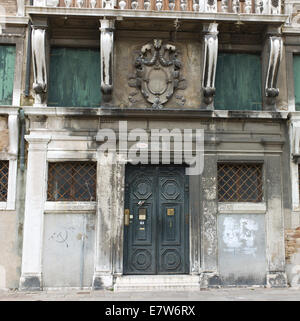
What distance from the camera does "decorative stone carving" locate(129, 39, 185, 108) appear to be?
930 cm

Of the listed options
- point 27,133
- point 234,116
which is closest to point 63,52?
point 27,133

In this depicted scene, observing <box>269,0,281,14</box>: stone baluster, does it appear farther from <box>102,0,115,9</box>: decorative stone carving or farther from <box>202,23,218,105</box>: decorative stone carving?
<box>102,0,115,9</box>: decorative stone carving

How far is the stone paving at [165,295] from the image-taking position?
7.48 m

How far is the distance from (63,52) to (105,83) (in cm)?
143

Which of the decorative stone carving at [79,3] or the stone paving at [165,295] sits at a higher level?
the decorative stone carving at [79,3]

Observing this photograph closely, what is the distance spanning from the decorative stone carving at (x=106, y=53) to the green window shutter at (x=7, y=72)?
2.09m

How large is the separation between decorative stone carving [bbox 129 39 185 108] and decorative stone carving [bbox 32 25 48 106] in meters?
1.92

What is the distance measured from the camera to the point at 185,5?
359 inches

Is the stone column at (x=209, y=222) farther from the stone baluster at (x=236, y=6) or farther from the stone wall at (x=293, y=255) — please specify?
the stone baluster at (x=236, y=6)

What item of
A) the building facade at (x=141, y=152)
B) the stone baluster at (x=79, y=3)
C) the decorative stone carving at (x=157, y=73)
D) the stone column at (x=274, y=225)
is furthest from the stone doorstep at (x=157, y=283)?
the stone baluster at (x=79, y=3)

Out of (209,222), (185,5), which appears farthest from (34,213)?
(185,5)

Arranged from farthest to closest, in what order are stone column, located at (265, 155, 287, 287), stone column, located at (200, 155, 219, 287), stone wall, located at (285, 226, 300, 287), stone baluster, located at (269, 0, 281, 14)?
stone baluster, located at (269, 0, 281, 14) < stone wall, located at (285, 226, 300, 287) < stone column, located at (265, 155, 287, 287) < stone column, located at (200, 155, 219, 287)

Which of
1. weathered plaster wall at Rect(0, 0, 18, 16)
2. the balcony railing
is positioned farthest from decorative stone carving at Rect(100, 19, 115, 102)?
weathered plaster wall at Rect(0, 0, 18, 16)

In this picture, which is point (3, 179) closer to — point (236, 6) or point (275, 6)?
point (236, 6)
